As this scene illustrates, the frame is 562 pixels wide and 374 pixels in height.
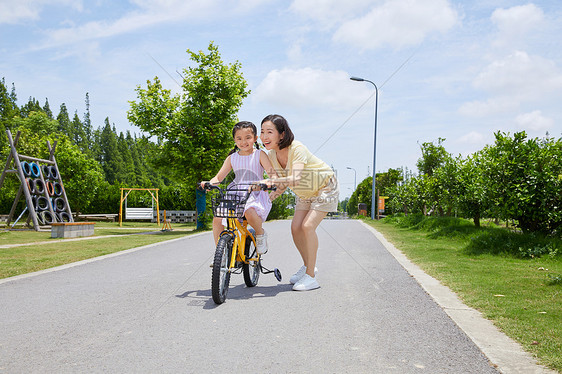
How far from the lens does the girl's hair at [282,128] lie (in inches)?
201

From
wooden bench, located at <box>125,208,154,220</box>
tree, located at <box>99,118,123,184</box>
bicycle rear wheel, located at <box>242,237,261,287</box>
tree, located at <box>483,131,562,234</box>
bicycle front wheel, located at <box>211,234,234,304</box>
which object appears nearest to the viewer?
bicycle front wheel, located at <box>211,234,234,304</box>

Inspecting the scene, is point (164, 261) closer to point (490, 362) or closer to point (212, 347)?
point (212, 347)

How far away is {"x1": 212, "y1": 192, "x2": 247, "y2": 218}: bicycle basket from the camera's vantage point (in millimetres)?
4574

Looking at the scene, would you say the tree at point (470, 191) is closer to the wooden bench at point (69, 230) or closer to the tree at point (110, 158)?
the wooden bench at point (69, 230)

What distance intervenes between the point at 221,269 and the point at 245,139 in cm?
153

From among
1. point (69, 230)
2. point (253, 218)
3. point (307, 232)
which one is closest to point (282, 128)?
point (253, 218)

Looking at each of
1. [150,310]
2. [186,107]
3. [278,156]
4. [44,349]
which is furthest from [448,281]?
[186,107]

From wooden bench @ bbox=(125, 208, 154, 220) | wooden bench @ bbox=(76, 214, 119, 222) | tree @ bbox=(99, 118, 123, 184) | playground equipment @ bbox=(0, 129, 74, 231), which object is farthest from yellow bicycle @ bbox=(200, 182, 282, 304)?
tree @ bbox=(99, 118, 123, 184)

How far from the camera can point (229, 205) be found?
15.0ft

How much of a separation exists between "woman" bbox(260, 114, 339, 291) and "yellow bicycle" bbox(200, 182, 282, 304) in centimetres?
59

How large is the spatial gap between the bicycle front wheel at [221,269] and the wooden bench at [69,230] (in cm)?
1247

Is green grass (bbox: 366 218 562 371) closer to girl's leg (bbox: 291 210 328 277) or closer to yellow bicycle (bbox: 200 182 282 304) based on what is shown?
girl's leg (bbox: 291 210 328 277)

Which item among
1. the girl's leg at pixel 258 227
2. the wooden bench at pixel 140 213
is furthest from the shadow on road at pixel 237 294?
the wooden bench at pixel 140 213

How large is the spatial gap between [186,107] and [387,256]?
1287 centimetres
